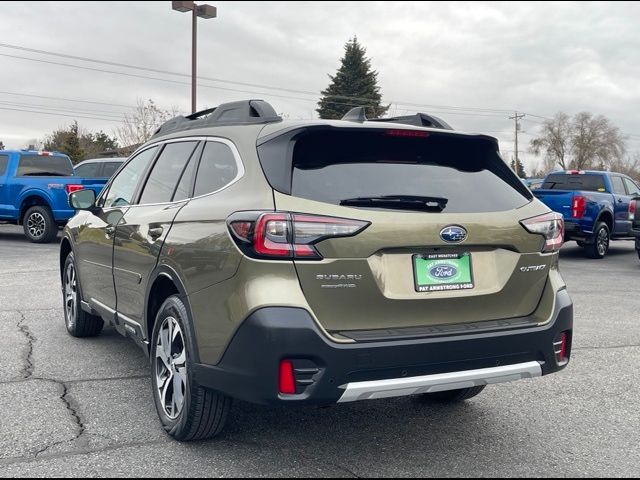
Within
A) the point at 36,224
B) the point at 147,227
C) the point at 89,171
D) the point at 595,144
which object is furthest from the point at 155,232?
the point at 595,144

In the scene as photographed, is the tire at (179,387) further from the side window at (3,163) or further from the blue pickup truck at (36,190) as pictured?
the side window at (3,163)

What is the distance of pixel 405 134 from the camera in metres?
3.44

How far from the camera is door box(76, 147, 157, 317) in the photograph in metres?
4.82

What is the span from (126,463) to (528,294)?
2190 mm

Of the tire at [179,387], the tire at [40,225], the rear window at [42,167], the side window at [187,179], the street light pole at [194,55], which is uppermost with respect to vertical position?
the street light pole at [194,55]

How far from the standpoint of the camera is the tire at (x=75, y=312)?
19.3ft

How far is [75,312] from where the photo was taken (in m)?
5.95

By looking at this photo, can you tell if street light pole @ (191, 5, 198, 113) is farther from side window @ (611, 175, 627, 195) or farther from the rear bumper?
the rear bumper

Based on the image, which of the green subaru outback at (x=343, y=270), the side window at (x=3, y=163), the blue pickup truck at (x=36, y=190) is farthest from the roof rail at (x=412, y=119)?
the side window at (x=3, y=163)

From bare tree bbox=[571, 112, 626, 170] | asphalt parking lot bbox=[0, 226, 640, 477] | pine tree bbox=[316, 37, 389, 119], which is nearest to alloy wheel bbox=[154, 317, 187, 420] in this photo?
asphalt parking lot bbox=[0, 226, 640, 477]

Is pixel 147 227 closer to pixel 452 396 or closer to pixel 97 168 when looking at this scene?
pixel 452 396

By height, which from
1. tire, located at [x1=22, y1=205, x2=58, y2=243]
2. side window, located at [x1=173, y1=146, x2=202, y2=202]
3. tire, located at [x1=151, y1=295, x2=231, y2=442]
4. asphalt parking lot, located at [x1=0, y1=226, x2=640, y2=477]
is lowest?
asphalt parking lot, located at [x1=0, y1=226, x2=640, y2=477]

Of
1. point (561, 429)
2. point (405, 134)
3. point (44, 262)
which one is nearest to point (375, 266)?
point (405, 134)

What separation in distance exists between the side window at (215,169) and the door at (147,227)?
130 millimetres
